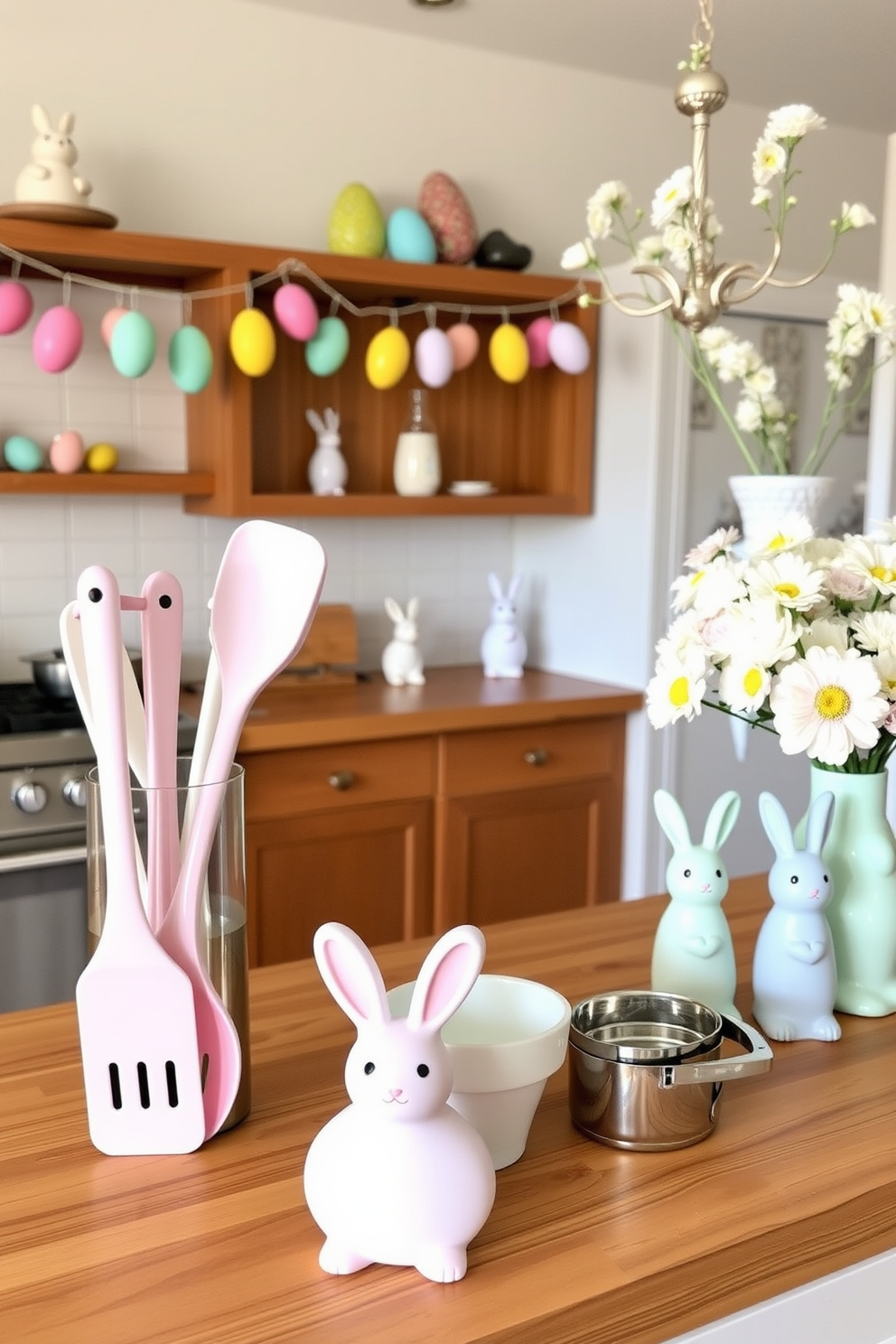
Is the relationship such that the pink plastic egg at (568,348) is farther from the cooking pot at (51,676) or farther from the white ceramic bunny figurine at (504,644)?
the cooking pot at (51,676)

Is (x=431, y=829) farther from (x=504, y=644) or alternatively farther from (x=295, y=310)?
(x=295, y=310)

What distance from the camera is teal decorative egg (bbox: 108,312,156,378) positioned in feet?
8.43

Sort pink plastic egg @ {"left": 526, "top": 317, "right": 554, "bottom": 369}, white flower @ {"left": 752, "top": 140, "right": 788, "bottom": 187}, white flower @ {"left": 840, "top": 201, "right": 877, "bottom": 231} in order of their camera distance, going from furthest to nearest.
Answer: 1. pink plastic egg @ {"left": 526, "top": 317, "right": 554, "bottom": 369}
2. white flower @ {"left": 840, "top": 201, "right": 877, "bottom": 231}
3. white flower @ {"left": 752, "top": 140, "right": 788, "bottom": 187}

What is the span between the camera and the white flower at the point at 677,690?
3.68ft

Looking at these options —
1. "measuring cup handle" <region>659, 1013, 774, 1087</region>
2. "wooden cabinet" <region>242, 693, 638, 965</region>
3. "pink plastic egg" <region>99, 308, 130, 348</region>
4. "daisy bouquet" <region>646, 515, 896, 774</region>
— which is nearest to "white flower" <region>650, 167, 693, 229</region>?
"daisy bouquet" <region>646, 515, 896, 774</region>

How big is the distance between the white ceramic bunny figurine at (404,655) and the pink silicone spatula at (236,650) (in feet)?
6.76

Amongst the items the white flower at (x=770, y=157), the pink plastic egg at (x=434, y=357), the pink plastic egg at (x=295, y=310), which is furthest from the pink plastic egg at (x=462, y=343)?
the white flower at (x=770, y=157)

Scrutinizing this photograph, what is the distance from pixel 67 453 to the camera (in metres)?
2.63

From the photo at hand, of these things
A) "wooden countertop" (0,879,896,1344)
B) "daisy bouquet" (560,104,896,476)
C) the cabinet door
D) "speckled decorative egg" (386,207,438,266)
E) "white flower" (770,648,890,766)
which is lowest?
the cabinet door

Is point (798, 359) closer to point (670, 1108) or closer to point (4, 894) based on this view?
point (4, 894)

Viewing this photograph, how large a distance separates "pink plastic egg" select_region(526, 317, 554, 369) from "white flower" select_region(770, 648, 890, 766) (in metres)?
2.10

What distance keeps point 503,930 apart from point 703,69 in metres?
0.91

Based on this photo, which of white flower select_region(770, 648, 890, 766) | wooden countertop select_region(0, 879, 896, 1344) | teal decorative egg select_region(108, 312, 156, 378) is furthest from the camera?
teal decorative egg select_region(108, 312, 156, 378)

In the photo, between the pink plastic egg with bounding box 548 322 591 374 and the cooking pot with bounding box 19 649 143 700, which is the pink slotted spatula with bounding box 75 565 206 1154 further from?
the pink plastic egg with bounding box 548 322 591 374
